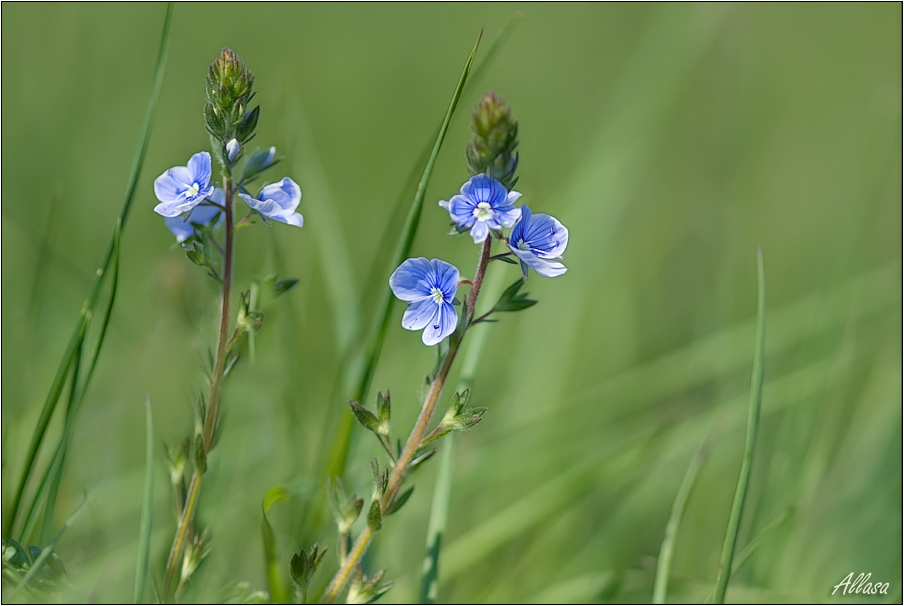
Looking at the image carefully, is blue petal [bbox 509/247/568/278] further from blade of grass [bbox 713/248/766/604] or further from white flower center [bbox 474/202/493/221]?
blade of grass [bbox 713/248/766/604]

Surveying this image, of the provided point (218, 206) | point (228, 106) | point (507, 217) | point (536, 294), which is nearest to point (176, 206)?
point (218, 206)

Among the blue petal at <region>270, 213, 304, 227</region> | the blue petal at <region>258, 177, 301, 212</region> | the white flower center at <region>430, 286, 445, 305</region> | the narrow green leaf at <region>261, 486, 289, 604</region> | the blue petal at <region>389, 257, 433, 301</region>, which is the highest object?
the blue petal at <region>258, 177, 301, 212</region>

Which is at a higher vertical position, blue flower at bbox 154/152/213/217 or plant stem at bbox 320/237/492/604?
blue flower at bbox 154/152/213/217

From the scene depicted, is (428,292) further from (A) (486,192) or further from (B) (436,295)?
(A) (486,192)

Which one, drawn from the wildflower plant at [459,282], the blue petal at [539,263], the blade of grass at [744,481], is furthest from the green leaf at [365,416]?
the blade of grass at [744,481]

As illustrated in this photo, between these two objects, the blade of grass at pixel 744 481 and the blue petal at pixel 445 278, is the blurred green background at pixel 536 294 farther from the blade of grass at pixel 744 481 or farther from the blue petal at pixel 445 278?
the blue petal at pixel 445 278

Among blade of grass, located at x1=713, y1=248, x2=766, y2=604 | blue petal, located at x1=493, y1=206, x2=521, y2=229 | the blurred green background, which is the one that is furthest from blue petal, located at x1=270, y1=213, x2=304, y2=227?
blade of grass, located at x1=713, y1=248, x2=766, y2=604

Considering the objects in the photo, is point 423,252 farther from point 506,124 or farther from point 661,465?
point 506,124

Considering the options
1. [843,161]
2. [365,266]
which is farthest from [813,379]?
[843,161]
